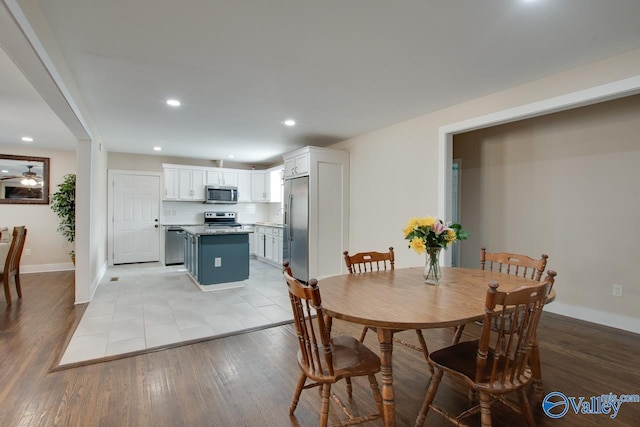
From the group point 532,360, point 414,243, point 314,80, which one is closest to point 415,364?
point 532,360

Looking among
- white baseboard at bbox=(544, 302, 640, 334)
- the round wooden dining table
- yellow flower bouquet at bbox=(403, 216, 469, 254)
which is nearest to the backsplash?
white baseboard at bbox=(544, 302, 640, 334)

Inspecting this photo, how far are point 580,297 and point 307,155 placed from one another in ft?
12.8

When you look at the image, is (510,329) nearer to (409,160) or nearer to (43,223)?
(409,160)

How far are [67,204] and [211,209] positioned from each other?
2.69 metres

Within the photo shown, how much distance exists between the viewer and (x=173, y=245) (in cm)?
665

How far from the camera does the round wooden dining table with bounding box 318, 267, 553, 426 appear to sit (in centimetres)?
141

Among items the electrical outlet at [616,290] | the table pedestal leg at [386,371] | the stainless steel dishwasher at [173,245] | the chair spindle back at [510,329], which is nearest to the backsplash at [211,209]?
the stainless steel dishwasher at [173,245]

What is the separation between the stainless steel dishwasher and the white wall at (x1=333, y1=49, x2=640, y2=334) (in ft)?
12.3

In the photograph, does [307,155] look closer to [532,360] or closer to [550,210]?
[550,210]

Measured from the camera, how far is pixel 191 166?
23.0 ft

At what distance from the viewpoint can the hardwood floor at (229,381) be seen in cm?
183

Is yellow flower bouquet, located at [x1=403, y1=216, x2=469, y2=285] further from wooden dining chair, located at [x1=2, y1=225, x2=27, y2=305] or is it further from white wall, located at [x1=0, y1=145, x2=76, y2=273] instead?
white wall, located at [x1=0, y1=145, x2=76, y2=273]

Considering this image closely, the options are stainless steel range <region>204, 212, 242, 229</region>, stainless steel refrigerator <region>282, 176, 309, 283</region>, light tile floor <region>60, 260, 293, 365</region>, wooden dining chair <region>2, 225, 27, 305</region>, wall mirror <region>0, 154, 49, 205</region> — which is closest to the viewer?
light tile floor <region>60, 260, 293, 365</region>

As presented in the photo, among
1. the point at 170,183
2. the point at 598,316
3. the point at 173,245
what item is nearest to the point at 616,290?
the point at 598,316
